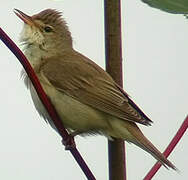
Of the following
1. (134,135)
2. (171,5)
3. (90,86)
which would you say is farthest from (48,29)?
(171,5)

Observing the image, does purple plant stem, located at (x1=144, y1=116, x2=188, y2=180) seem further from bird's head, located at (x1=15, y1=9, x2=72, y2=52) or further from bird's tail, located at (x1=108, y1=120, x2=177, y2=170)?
bird's head, located at (x1=15, y1=9, x2=72, y2=52)

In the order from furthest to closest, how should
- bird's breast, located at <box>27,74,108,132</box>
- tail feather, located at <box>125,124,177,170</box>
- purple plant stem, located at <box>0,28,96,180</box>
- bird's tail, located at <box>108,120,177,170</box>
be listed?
bird's breast, located at <box>27,74,108,132</box>
bird's tail, located at <box>108,120,177,170</box>
tail feather, located at <box>125,124,177,170</box>
purple plant stem, located at <box>0,28,96,180</box>

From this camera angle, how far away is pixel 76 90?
308 centimetres

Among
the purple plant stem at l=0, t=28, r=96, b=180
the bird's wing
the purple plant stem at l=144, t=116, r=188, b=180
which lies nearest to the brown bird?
the bird's wing

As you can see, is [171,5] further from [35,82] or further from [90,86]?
[90,86]

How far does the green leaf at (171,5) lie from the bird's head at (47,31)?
1.82m

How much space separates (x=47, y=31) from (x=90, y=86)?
0.73 metres

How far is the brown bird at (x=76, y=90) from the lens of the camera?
9.06ft

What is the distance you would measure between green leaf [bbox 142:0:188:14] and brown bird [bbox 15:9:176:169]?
1017 mm

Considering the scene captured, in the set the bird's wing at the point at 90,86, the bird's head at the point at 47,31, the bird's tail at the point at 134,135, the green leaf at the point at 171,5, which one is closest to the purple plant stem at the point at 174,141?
the green leaf at the point at 171,5

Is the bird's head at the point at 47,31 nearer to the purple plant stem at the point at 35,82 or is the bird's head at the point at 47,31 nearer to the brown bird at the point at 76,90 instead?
the brown bird at the point at 76,90

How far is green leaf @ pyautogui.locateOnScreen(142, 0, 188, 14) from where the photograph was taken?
139 centimetres

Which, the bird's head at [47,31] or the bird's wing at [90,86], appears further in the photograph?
the bird's head at [47,31]

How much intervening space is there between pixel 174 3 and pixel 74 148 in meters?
0.51
